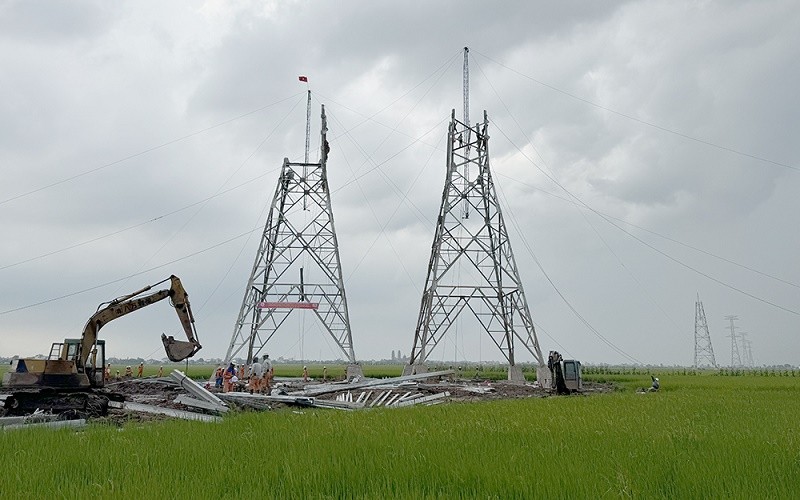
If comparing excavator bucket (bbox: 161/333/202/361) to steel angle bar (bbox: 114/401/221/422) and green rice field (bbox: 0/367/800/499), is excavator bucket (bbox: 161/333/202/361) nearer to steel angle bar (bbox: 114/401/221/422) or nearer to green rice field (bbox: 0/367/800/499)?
steel angle bar (bbox: 114/401/221/422)

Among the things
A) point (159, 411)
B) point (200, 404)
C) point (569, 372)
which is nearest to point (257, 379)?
point (200, 404)

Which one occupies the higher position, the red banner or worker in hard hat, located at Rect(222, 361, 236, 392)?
the red banner

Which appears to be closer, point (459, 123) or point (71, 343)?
point (71, 343)

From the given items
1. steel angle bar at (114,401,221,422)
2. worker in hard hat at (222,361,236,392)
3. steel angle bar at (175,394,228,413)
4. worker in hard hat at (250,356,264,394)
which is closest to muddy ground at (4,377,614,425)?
steel angle bar at (175,394,228,413)

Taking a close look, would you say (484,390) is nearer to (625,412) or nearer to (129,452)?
(625,412)

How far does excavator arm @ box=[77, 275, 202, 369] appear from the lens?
64.1 ft

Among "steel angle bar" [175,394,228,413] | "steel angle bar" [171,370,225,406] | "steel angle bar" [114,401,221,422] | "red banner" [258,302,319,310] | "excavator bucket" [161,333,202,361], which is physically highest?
"red banner" [258,302,319,310]

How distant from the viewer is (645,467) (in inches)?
286

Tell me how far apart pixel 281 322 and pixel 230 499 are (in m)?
30.6

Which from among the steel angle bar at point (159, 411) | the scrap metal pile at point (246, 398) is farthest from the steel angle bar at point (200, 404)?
the steel angle bar at point (159, 411)

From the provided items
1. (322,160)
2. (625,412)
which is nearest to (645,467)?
(625,412)

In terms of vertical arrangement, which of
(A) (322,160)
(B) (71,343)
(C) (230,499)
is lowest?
(C) (230,499)

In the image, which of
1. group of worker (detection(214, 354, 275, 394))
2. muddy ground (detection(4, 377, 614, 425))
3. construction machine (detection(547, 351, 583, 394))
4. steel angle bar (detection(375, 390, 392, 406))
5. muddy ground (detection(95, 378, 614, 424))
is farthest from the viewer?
construction machine (detection(547, 351, 583, 394))

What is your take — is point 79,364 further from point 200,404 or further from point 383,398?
point 383,398
